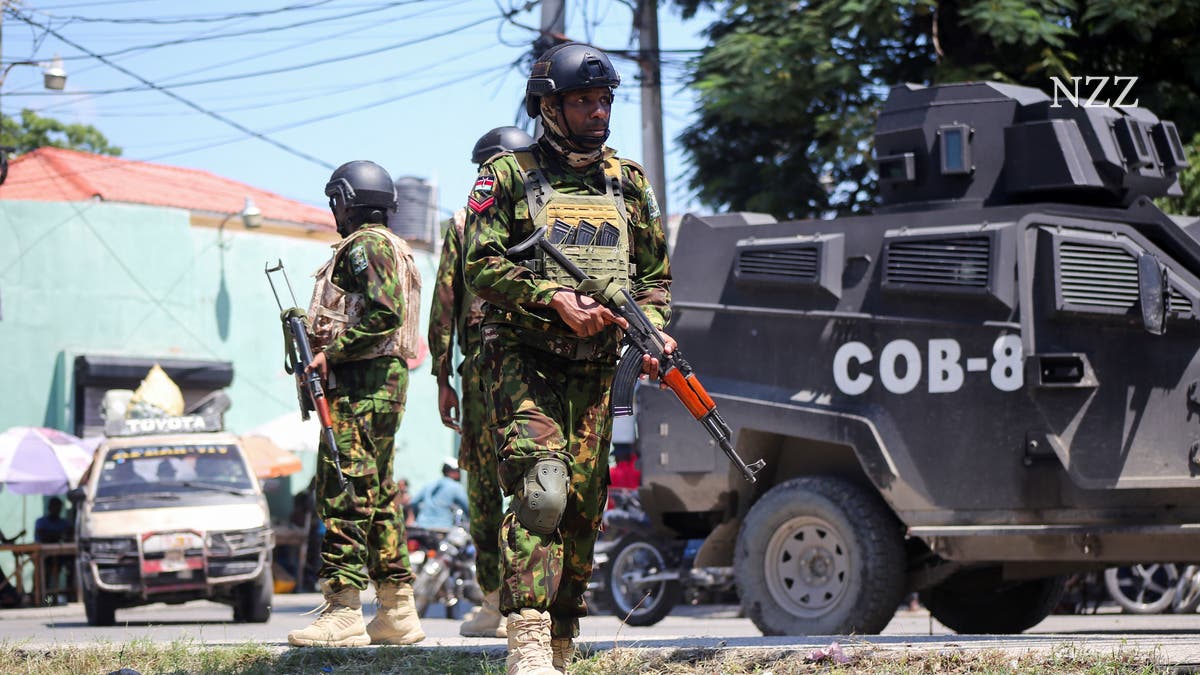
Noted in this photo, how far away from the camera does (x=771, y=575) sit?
347 inches

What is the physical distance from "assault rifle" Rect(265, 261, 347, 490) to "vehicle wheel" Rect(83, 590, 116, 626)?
7.37 metres

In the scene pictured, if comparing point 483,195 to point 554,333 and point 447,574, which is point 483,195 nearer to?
point 554,333

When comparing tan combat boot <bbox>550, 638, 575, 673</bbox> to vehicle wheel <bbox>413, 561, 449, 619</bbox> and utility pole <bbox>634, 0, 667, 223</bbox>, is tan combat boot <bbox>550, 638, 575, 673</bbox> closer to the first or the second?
vehicle wheel <bbox>413, 561, 449, 619</bbox>

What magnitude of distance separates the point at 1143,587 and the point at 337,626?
858cm

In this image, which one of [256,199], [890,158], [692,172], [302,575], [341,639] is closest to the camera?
[341,639]

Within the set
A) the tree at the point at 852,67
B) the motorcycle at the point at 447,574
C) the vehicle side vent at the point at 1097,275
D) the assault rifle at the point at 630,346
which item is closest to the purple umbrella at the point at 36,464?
the motorcycle at the point at 447,574

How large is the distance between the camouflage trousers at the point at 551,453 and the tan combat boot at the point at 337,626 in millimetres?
1743

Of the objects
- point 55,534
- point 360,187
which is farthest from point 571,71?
point 55,534

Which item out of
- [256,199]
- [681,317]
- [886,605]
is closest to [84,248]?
[256,199]

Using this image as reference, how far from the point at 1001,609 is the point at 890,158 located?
2644 mm

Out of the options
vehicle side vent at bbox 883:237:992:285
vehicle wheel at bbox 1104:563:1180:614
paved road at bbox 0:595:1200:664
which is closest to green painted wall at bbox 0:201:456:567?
paved road at bbox 0:595:1200:664

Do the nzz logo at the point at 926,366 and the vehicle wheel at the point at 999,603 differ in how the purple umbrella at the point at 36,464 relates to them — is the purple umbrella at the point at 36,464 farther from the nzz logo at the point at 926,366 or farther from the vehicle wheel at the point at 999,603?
the nzz logo at the point at 926,366

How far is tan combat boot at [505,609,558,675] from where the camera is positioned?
5074 mm

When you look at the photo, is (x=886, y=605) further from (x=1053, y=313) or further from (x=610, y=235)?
(x=610, y=235)
